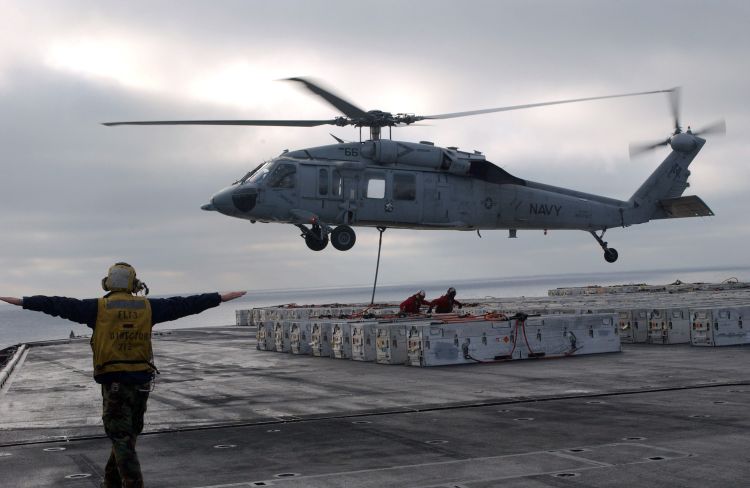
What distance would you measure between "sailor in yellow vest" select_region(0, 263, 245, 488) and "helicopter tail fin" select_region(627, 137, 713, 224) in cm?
3290

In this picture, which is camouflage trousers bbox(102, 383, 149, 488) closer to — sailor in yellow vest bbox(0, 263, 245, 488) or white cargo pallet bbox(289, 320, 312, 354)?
sailor in yellow vest bbox(0, 263, 245, 488)

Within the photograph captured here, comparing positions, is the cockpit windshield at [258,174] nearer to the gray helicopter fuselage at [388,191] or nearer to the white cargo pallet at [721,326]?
the gray helicopter fuselage at [388,191]

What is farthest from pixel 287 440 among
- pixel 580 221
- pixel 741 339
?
pixel 580 221

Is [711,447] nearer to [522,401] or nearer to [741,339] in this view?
[522,401]

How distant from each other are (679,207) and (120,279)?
3618 centimetres

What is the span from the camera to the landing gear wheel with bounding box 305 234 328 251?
3095 centimetres

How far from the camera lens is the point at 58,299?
305 inches

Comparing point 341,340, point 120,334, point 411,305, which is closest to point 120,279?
point 120,334

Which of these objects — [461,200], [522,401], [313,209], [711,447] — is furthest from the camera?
[461,200]

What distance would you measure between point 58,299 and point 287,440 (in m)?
4.39

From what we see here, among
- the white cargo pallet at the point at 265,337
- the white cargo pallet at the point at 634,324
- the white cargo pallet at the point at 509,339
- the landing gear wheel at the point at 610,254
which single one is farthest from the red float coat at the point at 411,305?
the landing gear wheel at the point at 610,254

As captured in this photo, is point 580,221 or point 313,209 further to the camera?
point 580,221

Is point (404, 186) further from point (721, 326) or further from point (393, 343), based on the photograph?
point (721, 326)

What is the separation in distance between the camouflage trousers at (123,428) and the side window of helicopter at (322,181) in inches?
889
